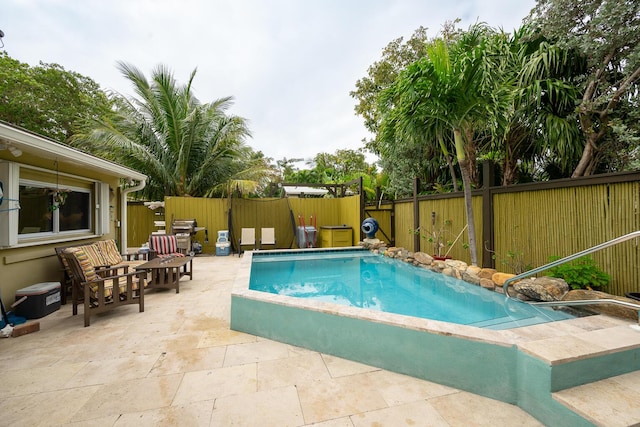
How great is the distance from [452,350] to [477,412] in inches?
15.5

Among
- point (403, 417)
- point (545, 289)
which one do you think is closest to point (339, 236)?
point (545, 289)

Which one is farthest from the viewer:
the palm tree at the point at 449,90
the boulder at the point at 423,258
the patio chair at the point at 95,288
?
the boulder at the point at 423,258

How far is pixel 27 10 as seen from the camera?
725 centimetres

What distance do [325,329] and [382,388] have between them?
28.5 inches

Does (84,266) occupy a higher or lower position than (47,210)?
lower

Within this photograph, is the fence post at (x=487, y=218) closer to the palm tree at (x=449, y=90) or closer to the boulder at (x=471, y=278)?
the palm tree at (x=449, y=90)

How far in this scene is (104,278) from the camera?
3070mm

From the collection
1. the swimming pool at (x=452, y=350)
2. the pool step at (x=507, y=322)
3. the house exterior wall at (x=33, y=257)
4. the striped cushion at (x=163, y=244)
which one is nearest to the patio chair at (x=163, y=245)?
the striped cushion at (x=163, y=244)

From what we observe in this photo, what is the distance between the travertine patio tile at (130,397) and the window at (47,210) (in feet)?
→ 10.9

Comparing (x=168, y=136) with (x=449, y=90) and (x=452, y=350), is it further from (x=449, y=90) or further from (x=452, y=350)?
(x=452, y=350)

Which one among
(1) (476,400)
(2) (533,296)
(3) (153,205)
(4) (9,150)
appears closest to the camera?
(1) (476,400)

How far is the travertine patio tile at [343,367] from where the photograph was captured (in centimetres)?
222

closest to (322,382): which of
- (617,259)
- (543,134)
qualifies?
(617,259)

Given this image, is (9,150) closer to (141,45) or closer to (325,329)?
(325,329)
